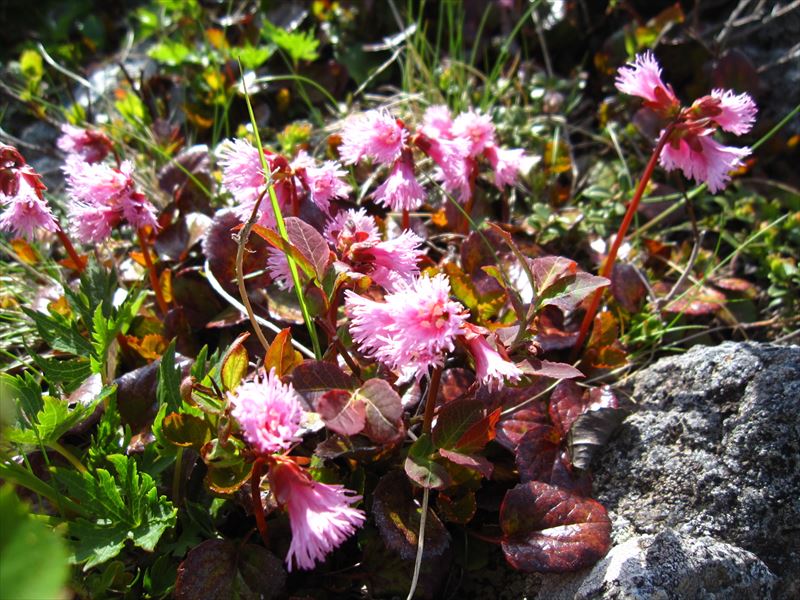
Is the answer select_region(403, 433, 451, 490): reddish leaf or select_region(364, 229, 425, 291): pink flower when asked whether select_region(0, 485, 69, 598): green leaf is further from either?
select_region(364, 229, 425, 291): pink flower

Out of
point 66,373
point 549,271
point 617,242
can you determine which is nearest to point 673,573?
point 549,271

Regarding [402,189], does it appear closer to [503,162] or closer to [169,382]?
[503,162]

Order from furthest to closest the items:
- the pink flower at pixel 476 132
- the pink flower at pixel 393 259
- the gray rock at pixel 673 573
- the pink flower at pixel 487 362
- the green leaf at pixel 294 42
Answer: the green leaf at pixel 294 42, the pink flower at pixel 476 132, the pink flower at pixel 393 259, the gray rock at pixel 673 573, the pink flower at pixel 487 362

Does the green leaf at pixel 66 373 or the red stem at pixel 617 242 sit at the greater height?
the green leaf at pixel 66 373

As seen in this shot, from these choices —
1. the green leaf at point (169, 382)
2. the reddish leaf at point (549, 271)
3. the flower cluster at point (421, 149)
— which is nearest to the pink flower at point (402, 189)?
the flower cluster at point (421, 149)

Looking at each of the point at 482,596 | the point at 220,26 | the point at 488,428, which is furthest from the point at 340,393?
the point at 220,26

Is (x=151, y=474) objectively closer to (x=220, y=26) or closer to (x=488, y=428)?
(x=488, y=428)

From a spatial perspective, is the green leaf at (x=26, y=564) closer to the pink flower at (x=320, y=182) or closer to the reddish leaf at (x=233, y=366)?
the reddish leaf at (x=233, y=366)
